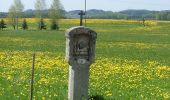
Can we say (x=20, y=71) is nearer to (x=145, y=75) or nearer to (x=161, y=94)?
(x=145, y=75)

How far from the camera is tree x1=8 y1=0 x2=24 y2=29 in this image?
452 feet

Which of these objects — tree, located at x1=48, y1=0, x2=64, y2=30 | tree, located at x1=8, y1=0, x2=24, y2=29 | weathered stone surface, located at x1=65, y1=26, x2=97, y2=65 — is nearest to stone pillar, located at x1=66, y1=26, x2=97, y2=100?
weathered stone surface, located at x1=65, y1=26, x2=97, y2=65

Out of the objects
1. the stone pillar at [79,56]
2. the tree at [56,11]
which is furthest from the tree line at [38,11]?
the stone pillar at [79,56]

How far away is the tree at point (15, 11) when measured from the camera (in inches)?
5427

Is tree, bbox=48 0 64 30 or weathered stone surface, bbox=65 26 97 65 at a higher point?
weathered stone surface, bbox=65 26 97 65

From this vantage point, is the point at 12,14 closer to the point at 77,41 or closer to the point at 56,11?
the point at 56,11

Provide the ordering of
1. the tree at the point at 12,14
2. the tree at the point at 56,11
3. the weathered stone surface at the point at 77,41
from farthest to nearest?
the tree at the point at 12,14, the tree at the point at 56,11, the weathered stone surface at the point at 77,41

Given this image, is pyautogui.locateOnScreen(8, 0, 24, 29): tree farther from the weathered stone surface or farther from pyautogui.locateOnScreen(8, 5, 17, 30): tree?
the weathered stone surface

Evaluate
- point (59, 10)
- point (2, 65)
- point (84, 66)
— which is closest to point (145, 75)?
point (2, 65)

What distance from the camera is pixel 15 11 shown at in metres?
141

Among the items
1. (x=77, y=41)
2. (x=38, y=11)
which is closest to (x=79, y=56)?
(x=77, y=41)

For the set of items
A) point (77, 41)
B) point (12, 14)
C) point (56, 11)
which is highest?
point (77, 41)

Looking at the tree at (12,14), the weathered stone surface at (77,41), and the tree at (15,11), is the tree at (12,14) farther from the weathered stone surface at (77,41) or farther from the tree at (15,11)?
the weathered stone surface at (77,41)

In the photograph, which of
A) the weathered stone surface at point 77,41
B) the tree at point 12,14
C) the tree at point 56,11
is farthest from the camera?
the tree at point 12,14
